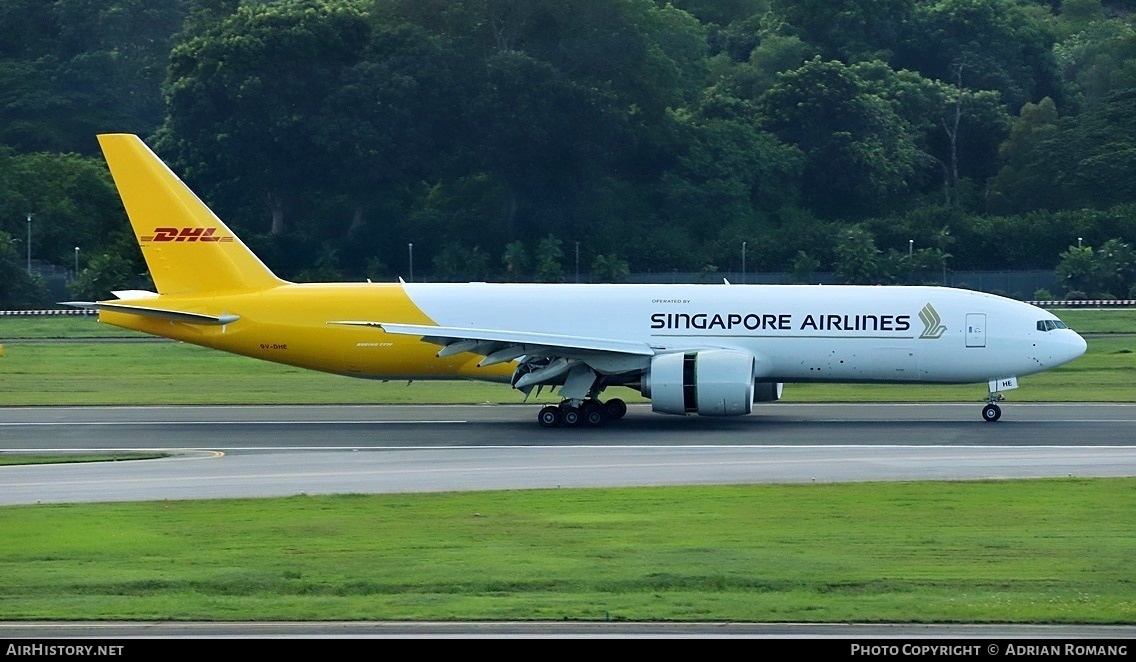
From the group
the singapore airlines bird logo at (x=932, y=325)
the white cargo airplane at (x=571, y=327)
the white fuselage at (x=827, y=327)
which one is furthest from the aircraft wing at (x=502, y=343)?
the singapore airlines bird logo at (x=932, y=325)

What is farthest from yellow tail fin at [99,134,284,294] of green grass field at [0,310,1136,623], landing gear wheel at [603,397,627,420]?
green grass field at [0,310,1136,623]

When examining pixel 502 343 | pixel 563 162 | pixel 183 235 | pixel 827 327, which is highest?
pixel 563 162

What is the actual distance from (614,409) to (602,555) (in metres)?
18.3

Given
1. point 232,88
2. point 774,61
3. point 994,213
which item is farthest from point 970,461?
point 774,61

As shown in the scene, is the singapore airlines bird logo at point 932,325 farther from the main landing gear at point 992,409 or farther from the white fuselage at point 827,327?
the main landing gear at point 992,409

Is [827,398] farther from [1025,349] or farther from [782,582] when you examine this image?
[782,582]

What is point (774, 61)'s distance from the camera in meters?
104

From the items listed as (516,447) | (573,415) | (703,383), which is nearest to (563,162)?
(573,415)

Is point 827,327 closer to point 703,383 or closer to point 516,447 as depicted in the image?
point 703,383

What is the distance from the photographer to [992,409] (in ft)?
127

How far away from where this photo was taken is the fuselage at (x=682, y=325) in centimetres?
3853

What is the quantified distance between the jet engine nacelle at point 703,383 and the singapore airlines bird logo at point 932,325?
4690 mm

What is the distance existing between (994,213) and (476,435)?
63613 millimetres
